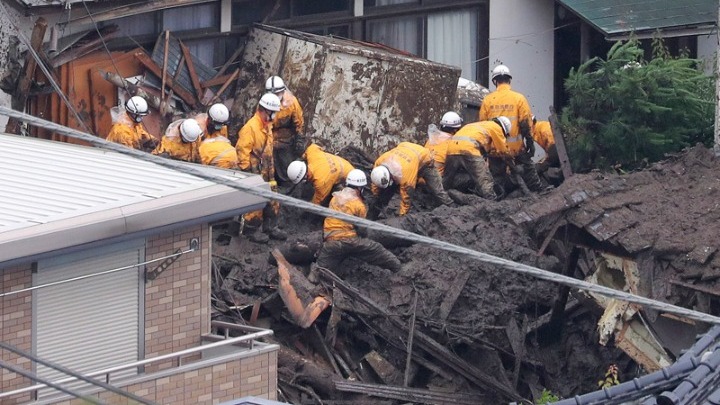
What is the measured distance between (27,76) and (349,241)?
573 cm

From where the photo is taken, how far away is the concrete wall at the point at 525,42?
29.4m

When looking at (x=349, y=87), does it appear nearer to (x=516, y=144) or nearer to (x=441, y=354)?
(x=516, y=144)

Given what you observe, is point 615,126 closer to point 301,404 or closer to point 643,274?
point 643,274

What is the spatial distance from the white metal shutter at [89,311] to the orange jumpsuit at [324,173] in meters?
6.52

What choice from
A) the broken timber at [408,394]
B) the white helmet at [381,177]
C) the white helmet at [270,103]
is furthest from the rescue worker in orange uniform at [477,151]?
the broken timber at [408,394]

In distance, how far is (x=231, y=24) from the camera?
27.2m

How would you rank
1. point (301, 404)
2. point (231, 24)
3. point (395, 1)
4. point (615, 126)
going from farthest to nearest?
1. point (395, 1)
2. point (231, 24)
3. point (615, 126)
4. point (301, 404)

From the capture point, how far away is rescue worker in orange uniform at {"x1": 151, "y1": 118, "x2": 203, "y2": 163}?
23.1m

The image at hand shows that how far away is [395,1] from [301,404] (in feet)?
33.9

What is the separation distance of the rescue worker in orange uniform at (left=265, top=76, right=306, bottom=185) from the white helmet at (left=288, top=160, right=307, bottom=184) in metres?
1.32

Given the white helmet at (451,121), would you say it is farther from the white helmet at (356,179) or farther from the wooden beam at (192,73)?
the wooden beam at (192,73)

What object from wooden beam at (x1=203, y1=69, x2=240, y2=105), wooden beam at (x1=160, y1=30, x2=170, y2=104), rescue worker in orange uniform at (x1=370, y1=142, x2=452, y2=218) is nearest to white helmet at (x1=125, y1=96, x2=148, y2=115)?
wooden beam at (x1=160, y1=30, x2=170, y2=104)

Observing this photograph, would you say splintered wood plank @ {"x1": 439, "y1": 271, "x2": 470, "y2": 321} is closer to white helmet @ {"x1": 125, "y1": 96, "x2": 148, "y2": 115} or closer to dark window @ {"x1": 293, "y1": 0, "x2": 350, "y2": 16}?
white helmet @ {"x1": 125, "y1": 96, "x2": 148, "y2": 115}

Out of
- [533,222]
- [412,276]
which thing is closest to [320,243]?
[412,276]
